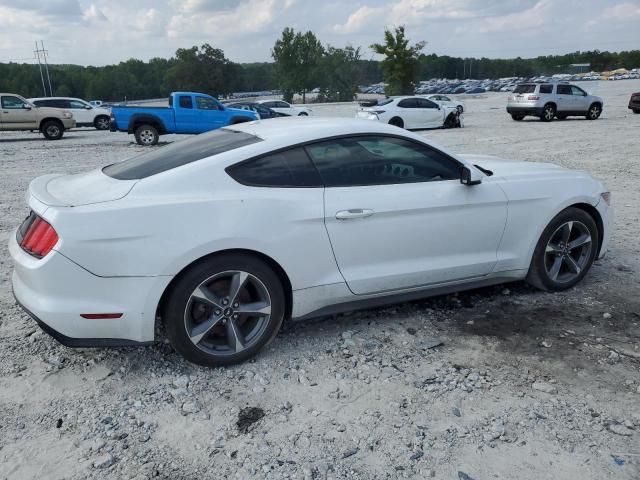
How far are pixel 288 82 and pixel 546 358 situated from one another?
79494mm

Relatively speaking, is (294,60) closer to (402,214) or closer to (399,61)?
(399,61)

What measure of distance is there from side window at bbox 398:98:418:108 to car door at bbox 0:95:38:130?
1383 centimetres

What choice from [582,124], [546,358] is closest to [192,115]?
[582,124]

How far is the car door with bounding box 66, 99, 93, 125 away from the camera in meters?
25.2

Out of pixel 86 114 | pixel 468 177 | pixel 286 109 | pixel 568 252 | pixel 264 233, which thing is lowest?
pixel 286 109

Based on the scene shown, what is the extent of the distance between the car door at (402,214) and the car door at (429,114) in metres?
18.6

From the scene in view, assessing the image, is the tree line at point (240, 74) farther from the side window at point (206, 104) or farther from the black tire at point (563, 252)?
the black tire at point (563, 252)

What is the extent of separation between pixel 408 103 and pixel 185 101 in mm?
8741

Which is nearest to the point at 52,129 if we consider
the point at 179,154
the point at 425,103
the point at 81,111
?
the point at 81,111

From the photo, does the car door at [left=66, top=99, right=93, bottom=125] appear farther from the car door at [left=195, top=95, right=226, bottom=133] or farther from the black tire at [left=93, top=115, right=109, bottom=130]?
the car door at [left=195, top=95, right=226, bottom=133]

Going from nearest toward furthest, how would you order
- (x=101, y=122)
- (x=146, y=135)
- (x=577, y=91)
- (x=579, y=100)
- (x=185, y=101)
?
Result: (x=146, y=135), (x=185, y=101), (x=579, y=100), (x=577, y=91), (x=101, y=122)

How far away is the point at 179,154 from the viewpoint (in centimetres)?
371

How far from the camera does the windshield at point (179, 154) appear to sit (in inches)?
138

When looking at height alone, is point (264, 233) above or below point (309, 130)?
below
